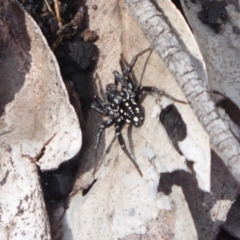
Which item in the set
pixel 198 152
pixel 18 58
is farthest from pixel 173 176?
pixel 18 58

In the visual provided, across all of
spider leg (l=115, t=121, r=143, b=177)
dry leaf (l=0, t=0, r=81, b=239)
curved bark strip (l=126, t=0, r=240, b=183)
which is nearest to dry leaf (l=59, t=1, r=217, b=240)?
spider leg (l=115, t=121, r=143, b=177)

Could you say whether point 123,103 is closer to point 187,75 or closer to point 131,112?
point 131,112

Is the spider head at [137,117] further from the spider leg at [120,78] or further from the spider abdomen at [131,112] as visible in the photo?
the spider leg at [120,78]

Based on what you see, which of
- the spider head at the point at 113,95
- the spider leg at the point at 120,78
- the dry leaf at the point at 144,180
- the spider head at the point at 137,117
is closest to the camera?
the dry leaf at the point at 144,180

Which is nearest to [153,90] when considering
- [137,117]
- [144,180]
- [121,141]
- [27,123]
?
[137,117]

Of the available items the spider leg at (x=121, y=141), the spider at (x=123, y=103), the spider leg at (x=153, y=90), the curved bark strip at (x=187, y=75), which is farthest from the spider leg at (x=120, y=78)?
the curved bark strip at (x=187, y=75)
